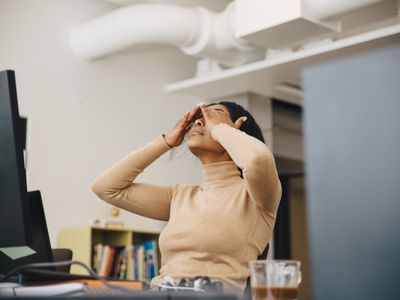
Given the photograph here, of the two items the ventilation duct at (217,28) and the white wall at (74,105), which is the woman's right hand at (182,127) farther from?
the white wall at (74,105)

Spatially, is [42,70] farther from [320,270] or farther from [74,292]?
[320,270]

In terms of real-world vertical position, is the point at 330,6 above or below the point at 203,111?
above

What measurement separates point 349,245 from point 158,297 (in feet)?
0.80

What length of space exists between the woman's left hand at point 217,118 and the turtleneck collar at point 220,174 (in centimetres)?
12

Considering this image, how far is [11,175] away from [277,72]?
12.1 ft

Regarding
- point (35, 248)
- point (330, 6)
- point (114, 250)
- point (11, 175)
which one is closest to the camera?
point (11, 175)

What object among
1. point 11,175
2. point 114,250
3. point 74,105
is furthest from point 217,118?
point 74,105

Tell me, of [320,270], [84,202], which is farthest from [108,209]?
[320,270]

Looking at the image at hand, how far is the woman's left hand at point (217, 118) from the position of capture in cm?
199

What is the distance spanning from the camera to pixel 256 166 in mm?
1691

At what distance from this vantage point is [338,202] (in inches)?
25.0

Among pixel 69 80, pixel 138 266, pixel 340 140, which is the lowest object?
pixel 138 266

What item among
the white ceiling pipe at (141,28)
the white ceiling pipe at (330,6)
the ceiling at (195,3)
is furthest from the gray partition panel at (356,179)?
the ceiling at (195,3)

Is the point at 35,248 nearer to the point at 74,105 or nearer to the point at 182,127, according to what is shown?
the point at 182,127
